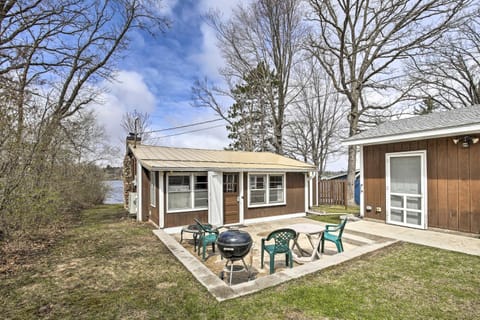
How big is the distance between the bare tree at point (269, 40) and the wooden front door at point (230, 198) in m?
9.39

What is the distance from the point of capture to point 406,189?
A: 721cm

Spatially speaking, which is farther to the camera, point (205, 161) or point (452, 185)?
point (205, 161)

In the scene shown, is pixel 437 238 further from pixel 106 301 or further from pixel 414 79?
pixel 414 79

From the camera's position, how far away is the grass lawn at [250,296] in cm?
288

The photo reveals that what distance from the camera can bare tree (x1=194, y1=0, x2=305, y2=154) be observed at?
16.5m

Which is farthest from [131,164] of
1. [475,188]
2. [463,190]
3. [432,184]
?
[475,188]

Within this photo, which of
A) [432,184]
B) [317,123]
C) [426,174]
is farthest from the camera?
[317,123]

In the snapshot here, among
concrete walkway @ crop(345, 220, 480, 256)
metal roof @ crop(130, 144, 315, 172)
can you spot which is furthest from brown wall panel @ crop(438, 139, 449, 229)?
metal roof @ crop(130, 144, 315, 172)

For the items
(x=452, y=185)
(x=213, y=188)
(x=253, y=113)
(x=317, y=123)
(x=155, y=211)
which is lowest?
(x=155, y=211)

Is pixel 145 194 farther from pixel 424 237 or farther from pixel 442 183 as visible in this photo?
pixel 442 183

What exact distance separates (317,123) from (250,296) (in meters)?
19.8

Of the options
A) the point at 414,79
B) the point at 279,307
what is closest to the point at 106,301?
the point at 279,307

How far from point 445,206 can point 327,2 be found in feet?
37.4

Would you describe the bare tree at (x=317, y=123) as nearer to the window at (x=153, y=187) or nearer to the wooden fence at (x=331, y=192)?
the wooden fence at (x=331, y=192)
